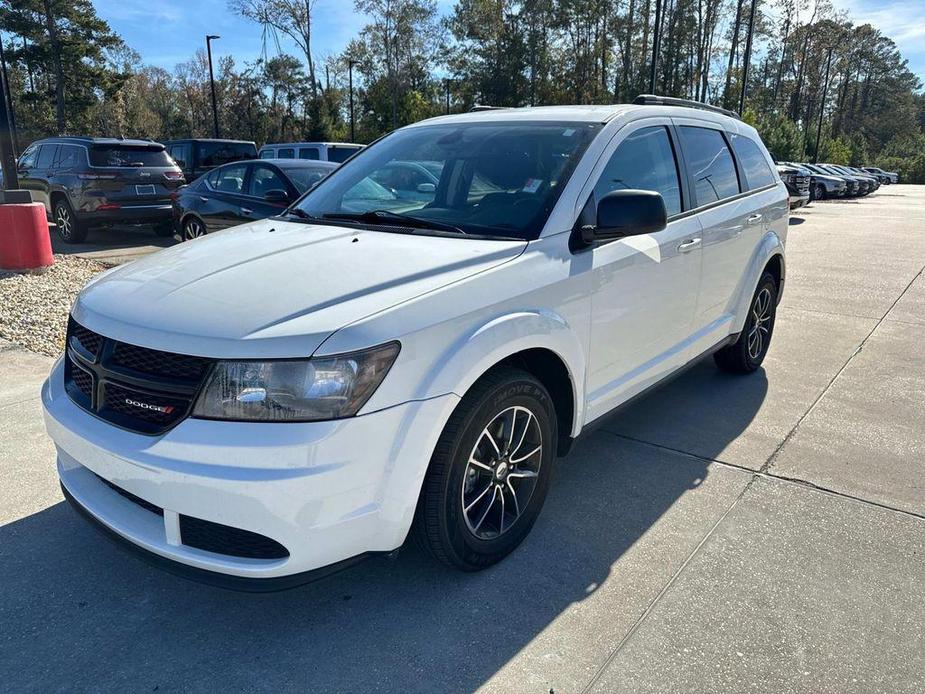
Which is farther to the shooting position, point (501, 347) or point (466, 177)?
point (466, 177)

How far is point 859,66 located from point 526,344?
94316 millimetres

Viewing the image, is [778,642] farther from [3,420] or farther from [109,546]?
[3,420]

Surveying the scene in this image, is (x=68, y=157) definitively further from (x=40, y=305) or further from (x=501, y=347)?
(x=501, y=347)

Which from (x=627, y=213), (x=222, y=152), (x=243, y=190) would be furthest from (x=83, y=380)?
(x=222, y=152)

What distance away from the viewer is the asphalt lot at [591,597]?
2295 mm

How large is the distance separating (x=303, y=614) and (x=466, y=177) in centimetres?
214

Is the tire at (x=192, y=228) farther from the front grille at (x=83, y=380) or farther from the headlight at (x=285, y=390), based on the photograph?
the headlight at (x=285, y=390)

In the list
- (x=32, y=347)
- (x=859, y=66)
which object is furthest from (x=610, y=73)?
(x=32, y=347)

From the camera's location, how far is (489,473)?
275 centimetres

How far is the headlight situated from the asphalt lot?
0.89m

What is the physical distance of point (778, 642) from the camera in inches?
95.7

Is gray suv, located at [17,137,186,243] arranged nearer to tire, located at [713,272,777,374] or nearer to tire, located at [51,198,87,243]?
tire, located at [51,198,87,243]

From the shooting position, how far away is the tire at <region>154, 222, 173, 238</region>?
39.7ft

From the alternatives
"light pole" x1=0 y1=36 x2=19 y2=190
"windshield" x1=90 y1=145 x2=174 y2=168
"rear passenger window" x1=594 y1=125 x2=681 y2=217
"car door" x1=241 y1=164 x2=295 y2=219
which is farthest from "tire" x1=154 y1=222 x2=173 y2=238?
"rear passenger window" x1=594 y1=125 x2=681 y2=217
